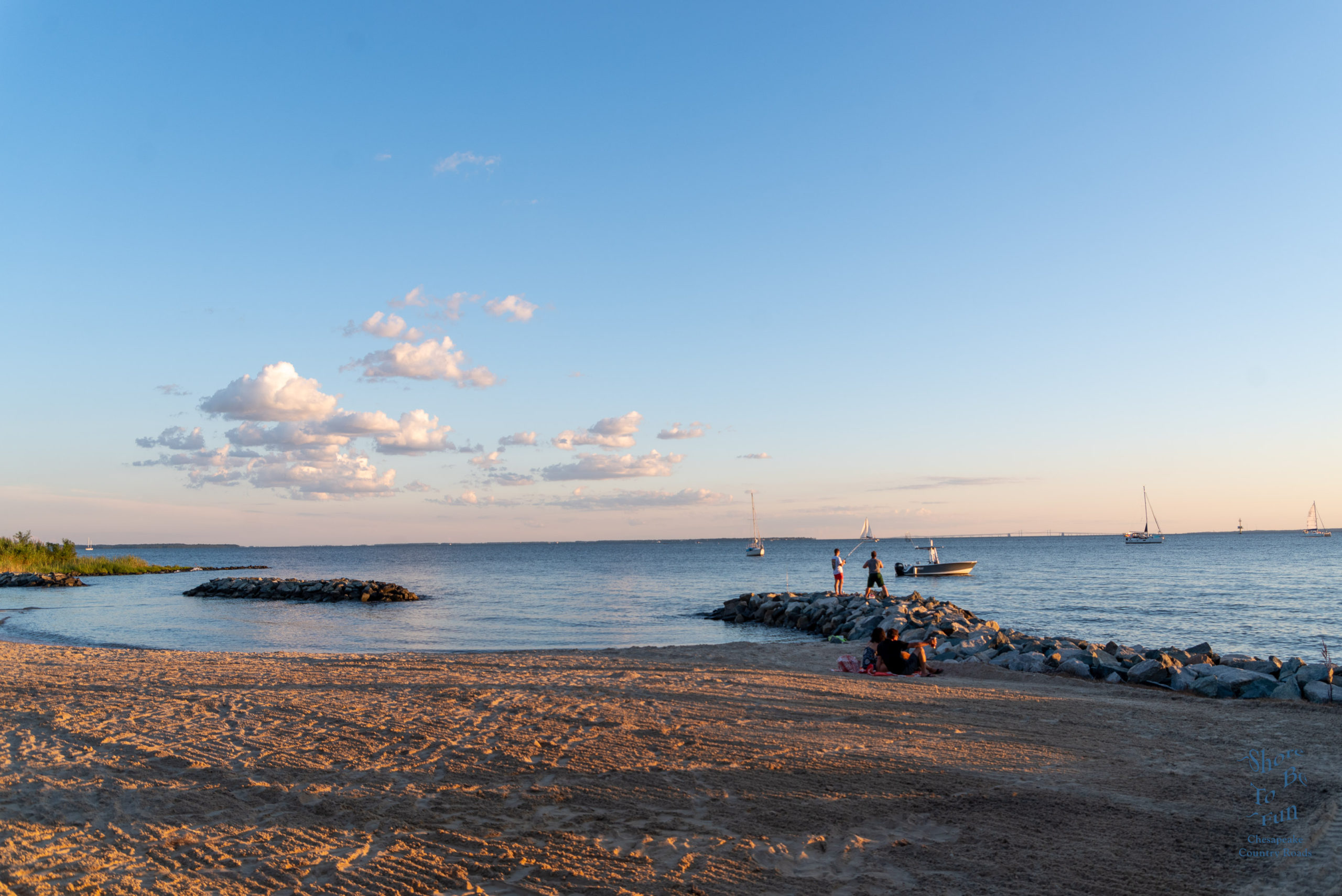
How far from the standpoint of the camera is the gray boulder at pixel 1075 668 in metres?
13.0

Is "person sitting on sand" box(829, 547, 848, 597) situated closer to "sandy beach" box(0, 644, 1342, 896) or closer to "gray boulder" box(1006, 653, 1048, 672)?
"gray boulder" box(1006, 653, 1048, 672)

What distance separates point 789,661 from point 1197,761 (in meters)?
7.62

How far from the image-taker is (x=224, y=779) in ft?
22.1

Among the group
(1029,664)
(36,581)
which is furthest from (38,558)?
(1029,664)

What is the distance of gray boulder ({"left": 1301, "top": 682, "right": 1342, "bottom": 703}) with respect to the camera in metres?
10.7

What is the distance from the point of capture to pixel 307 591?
4366 centimetres

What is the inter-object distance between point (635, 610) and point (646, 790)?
1011 inches

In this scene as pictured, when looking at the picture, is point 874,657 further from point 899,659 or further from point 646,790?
point 646,790

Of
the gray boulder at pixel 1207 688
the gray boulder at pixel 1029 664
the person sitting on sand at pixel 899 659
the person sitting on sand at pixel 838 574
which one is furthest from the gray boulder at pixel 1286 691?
the person sitting on sand at pixel 838 574

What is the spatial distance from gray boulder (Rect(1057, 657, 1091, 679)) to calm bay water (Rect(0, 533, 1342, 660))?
382 inches

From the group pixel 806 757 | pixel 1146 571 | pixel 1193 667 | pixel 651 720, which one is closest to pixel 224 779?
pixel 651 720

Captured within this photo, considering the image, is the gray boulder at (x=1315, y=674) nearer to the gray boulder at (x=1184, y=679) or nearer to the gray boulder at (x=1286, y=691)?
the gray boulder at (x=1286, y=691)

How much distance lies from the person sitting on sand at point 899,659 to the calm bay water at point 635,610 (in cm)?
838

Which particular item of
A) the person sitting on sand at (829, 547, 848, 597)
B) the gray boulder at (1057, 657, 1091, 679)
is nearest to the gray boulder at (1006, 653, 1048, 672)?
the gray boulder at (1057, 657, 1091, 679)
